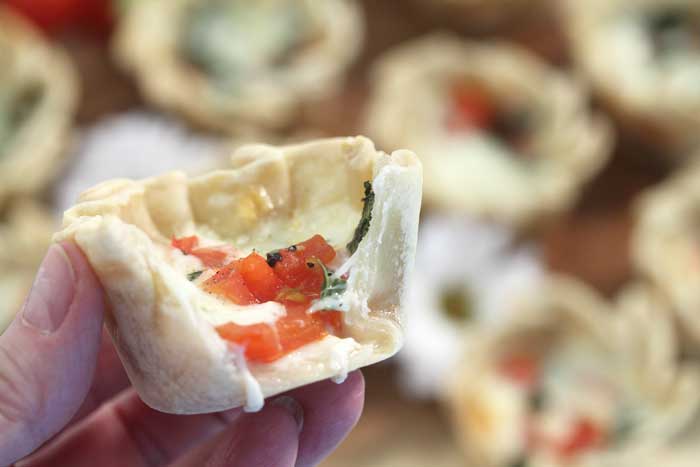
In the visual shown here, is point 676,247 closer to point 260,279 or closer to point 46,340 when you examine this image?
point 260,279

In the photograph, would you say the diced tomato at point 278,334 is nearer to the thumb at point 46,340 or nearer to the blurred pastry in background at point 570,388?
the thumb at point 46,340

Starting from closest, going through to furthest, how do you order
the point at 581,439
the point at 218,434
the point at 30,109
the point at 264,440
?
the point at 264,440 → the point at 218,434 → the point at 581,439 → the point at 30,109

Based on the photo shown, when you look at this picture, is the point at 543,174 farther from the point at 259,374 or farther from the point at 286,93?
the point at 259,374

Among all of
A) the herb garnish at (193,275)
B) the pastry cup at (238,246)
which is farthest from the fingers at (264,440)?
the herb garnish at (193,275)

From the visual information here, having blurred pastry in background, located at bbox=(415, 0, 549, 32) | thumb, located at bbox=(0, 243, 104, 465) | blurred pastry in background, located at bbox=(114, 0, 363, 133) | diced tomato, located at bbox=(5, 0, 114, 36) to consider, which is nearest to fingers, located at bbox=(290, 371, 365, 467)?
thumb, located at bbox=(0, 243, 104, 465)

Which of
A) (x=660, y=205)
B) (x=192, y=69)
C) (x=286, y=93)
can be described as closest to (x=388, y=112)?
(x=286, y=93)

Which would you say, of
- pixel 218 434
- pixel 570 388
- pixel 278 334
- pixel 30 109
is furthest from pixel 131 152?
pixel 278 334
